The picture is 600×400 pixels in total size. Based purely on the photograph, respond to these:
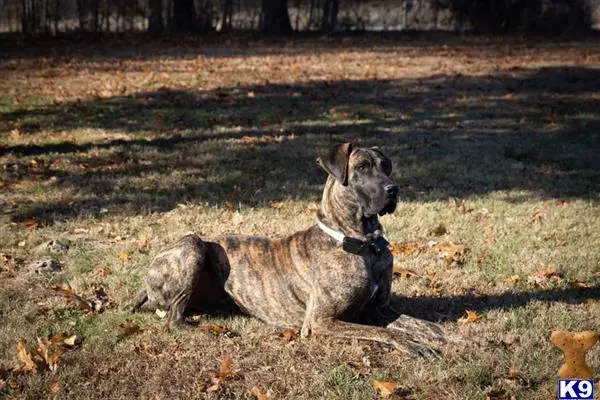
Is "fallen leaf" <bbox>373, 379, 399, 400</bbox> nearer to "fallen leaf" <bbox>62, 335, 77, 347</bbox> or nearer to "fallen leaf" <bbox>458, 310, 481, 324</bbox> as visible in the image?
"fallen leaf" <bbox>458, 310, 481, 324</bbox>

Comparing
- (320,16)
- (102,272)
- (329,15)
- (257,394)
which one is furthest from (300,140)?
(320,16)

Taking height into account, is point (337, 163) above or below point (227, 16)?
below

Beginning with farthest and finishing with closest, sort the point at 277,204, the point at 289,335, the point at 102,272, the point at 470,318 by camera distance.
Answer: the point at 277,204 < the point at 102,272 < the point at 470,318 < the point at 289,335

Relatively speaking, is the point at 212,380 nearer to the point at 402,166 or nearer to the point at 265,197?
the point at 265,197

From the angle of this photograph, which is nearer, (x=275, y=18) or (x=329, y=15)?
(x=275, y=18)

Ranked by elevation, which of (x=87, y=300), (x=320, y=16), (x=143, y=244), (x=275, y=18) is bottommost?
(x=87, y=300)

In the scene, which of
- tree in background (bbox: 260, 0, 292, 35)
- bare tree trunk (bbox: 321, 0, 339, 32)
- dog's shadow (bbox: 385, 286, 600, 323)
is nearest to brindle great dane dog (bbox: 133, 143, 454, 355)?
dog's shadow (bbox: 385, 286, 600, 323)

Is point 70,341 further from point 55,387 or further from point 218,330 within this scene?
point 218,330

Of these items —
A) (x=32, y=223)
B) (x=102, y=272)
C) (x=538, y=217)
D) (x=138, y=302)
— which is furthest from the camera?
(x=538, y=217)

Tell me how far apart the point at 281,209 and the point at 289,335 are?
3.67 meters

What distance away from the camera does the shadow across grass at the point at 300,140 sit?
1028cm

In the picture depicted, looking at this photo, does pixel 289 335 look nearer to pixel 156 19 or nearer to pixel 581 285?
pixel 581 285

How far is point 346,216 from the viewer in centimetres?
576

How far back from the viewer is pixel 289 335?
5.86 metres
